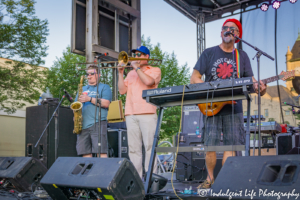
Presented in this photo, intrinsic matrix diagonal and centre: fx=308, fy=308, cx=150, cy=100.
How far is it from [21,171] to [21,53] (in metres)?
7.56

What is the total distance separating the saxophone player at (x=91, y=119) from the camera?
3785 millimetres

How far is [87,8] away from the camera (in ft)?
19.3

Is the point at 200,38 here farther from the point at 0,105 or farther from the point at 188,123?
the point at 0,105

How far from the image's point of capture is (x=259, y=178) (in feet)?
6.14

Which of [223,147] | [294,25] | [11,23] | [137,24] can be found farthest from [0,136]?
[223,147]

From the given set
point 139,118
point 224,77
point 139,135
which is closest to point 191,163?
point 139,135

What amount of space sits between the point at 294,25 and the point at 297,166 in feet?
18.4

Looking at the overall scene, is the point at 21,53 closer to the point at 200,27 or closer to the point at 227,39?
the point at 200,27

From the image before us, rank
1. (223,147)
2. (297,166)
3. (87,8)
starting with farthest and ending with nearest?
(87,8)
(223,147)
(297,166)

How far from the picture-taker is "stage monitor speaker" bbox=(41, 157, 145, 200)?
231 cm

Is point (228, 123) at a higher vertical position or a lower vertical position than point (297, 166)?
higher

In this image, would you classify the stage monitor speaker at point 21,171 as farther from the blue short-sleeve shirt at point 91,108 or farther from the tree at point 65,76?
the tree at point 65,76

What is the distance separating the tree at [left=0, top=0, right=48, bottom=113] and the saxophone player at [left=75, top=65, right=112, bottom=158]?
6.55m

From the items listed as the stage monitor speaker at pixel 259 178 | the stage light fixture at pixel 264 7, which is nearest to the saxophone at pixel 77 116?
the stage monitor speaker at pixel 259 178
